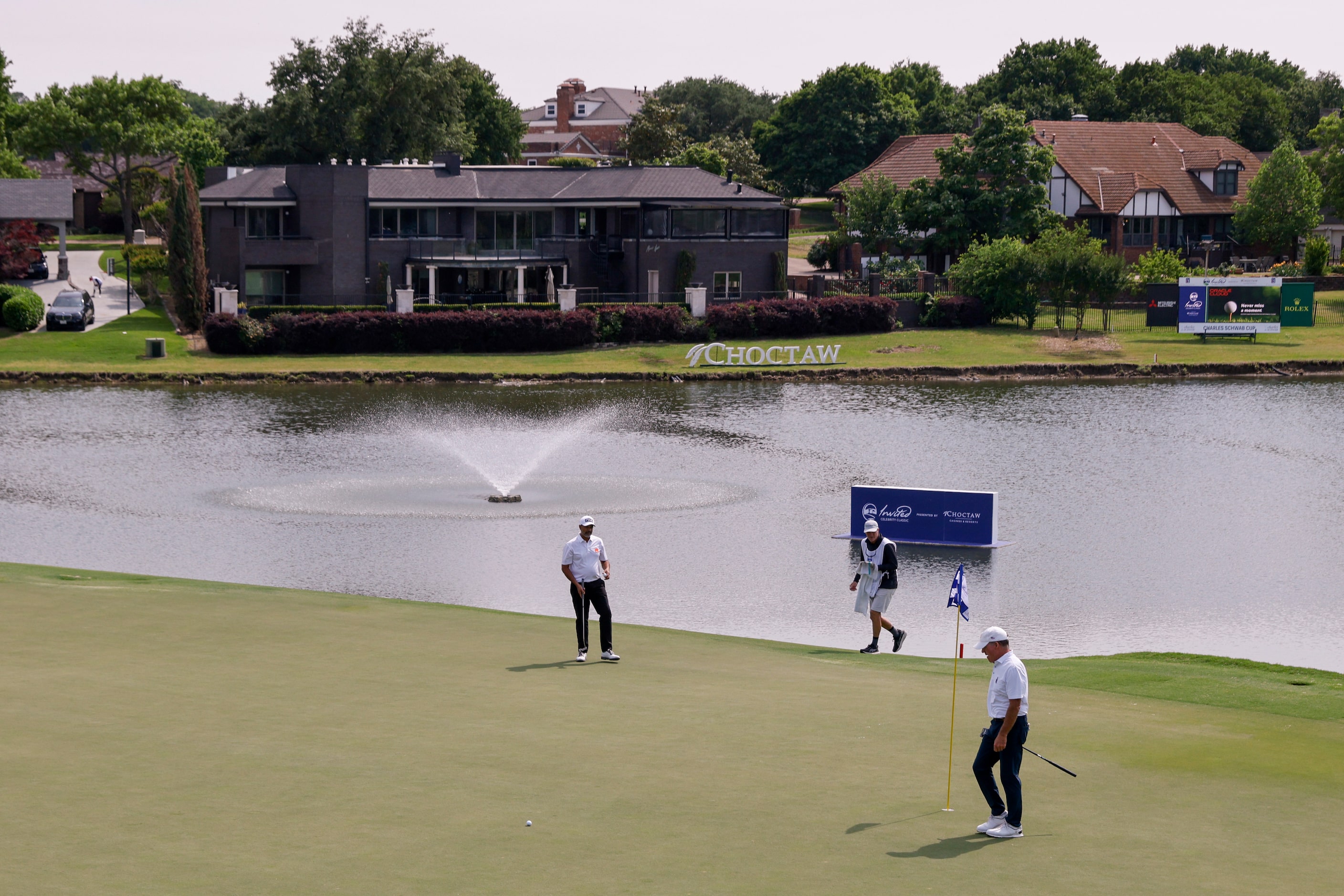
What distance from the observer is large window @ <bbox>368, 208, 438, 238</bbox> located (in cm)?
8338

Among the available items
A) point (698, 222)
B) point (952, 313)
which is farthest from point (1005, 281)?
point (698, 222)

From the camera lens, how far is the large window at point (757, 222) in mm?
85688

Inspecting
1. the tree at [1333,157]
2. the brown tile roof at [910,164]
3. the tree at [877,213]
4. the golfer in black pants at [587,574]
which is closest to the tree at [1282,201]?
the tree at [1333,157]

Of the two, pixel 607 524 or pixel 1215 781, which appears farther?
pixel 607 524

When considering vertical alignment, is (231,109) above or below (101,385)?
above

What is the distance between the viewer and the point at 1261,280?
82000 mm

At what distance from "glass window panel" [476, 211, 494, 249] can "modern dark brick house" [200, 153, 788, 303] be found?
0.20 ft

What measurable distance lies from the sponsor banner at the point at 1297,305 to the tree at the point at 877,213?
25416mm

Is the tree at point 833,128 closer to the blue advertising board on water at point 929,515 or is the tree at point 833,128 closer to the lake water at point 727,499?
the lake water at point 727,499

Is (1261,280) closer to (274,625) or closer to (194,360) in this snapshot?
(194,360)

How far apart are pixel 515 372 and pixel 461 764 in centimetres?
5489

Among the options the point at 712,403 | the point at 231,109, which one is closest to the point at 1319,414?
the point at 712,403

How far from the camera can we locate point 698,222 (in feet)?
280

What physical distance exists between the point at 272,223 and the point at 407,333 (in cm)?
1377
